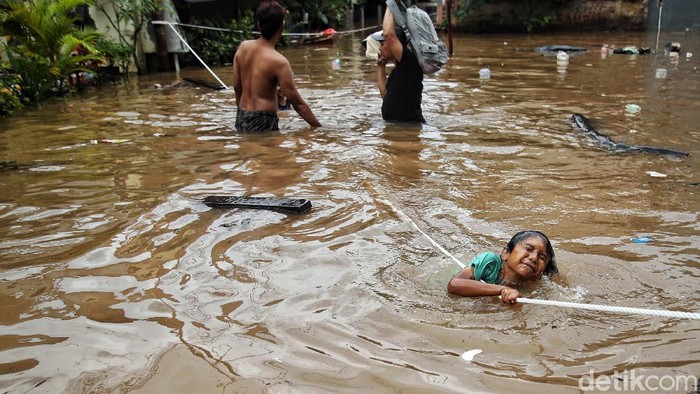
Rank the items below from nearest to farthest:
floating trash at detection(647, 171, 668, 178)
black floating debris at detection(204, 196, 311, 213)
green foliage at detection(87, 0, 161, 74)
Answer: black floating debris at detection(204, 196, 311, 213), floating trash at detection(647, 171, 668, 178), green foliage at detection(87, 0, 161, 74)

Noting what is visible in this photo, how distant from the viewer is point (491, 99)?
949 centimetres

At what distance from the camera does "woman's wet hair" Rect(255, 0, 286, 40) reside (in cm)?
652

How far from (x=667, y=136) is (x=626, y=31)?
48.2ft

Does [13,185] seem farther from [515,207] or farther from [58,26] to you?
[58,26]

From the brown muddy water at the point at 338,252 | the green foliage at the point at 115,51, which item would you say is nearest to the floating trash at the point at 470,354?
the brown muddy water at the point at 338,252

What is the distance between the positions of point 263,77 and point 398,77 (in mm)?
1527

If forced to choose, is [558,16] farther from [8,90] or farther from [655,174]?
[8,90]

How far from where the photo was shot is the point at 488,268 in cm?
359

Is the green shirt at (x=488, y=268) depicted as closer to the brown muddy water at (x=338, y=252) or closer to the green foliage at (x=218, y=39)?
the brown muddy water at (x=338, y=252)

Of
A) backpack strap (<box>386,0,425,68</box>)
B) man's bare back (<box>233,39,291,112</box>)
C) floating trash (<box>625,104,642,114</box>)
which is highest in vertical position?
backpack strap (<box>386,0,425,68</box>)

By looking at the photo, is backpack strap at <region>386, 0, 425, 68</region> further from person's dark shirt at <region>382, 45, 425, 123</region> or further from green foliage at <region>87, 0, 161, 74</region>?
green foliage at <region>87, 0, 161, 74</region>

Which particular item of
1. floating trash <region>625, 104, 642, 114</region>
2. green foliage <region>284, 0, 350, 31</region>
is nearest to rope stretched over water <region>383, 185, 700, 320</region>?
floating trash <region>625, 104, 642, 114</region>

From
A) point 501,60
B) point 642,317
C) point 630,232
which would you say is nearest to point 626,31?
point 501,60

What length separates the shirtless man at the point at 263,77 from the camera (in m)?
6.70
